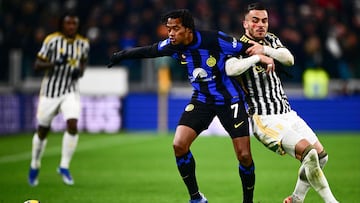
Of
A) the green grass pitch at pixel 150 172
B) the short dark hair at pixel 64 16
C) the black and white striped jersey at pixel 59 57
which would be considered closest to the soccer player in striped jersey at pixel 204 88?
the green grass pitch at pixel 150 172

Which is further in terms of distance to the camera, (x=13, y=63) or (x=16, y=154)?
(x=13, y=63)

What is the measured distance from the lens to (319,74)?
22.5m

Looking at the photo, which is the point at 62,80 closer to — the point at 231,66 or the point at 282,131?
the point at 231,66

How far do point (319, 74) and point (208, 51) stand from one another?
46.1 ft

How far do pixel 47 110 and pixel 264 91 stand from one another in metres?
4.84

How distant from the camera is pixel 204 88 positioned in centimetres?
908

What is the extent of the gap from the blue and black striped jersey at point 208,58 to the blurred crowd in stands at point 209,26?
526 inches

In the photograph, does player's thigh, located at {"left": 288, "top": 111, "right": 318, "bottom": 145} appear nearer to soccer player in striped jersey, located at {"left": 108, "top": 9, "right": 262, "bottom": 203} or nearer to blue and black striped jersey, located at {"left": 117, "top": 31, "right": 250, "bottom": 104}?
soccer player in striped jersey, located at {"left": 108, "top": 9, "right": 262, "bottom": 203}

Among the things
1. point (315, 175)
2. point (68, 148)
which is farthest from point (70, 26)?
point (315, 175)

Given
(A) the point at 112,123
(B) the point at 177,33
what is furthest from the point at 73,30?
(A) the point at 112,123

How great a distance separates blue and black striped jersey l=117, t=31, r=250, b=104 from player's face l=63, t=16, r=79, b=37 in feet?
11.0

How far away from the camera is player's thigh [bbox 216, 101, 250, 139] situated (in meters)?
8.98

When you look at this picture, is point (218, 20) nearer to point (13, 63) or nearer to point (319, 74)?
point (319, 74)

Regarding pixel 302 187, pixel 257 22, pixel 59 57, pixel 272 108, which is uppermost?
pixel 257 22
